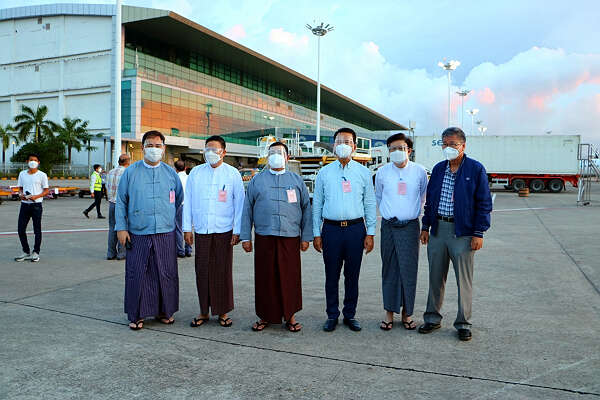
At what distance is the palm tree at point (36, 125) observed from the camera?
41.5m

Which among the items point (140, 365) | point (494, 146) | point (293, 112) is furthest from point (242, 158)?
point (140, 365)

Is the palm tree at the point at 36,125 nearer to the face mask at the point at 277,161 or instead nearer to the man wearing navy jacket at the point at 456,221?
the face mask at the point at 277,161

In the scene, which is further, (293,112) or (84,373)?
(293,112)

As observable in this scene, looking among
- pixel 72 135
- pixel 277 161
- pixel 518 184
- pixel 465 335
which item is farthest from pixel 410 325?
pixel 72 135

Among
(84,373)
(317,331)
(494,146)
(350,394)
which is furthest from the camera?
(494,146)

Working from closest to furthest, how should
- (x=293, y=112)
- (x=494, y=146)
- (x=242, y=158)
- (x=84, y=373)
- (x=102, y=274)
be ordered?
(x=84, y=373) → (x=102, y=274) → (x=494, y=146) → (x=242, y=158) → (x=293, y=112)

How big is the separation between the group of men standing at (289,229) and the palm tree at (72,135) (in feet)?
124

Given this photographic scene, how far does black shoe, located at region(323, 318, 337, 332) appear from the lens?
4750 mm

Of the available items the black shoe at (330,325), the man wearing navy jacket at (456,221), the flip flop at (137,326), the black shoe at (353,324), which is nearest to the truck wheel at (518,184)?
the man wearing navy jacket at (456,221)

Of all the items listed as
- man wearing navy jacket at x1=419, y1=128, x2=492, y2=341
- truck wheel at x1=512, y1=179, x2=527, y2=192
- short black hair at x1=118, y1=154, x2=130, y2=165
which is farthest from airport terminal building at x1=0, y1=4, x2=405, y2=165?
man wearing navy jacket at x1=419, y1=128, x2=492, y2=341

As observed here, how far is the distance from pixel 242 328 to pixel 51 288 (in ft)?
9.98

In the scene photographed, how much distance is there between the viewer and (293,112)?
6806 cm

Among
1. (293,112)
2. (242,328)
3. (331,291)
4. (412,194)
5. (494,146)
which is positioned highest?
(293,112)

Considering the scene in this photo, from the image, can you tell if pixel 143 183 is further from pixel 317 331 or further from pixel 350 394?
pixel 350 394
